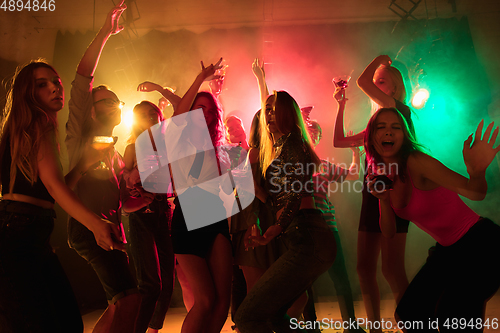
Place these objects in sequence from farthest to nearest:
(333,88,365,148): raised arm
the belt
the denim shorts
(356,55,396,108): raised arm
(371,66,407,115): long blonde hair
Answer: (333,88,365,148): raised arm
(371,66,407,115): long blonde hair
(356,55,396,108): raised arm
the denim shorts
the belt

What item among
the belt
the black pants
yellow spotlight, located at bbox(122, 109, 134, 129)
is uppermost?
yellow spotlight, located at bbox(122, 109, 134, 129)

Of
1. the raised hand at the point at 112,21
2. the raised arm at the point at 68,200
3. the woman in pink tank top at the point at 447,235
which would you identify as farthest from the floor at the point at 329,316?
the raised hand at the point at 112,21

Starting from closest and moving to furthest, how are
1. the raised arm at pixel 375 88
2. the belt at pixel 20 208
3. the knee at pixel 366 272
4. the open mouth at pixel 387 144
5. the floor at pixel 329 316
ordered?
the belt at pixel 20 208, the open mouth at pixel 387 144, the knee at pixel 366 272, the raised arm at pixel 375 88, the floor at pixel 329 316

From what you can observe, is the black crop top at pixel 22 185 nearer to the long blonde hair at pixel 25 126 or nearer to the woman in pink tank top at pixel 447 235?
the long blonde hair at pixel 25 126

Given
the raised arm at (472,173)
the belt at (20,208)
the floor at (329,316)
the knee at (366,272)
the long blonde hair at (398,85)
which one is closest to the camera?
the belt at (20,208)

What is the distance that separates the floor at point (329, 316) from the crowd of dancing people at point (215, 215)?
0.65m

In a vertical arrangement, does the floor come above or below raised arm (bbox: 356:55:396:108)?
below

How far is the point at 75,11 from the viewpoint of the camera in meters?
3.95

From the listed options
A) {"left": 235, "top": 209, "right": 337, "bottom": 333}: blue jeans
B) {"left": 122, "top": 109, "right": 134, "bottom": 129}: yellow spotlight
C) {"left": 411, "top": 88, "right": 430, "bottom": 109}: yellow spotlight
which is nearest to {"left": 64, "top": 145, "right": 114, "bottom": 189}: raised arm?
{"left": 235, "top": 209, "right": 337, "bottom": 333}: blue jeans

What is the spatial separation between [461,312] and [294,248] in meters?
0.76

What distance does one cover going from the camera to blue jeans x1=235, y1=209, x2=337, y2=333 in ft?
4.99

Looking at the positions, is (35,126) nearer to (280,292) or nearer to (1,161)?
(1,161)

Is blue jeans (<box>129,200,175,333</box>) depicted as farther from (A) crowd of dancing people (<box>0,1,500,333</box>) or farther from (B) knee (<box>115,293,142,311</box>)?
(B) knee (<box>115,293,142,311</box>)

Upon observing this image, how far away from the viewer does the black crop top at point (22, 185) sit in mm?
1350
